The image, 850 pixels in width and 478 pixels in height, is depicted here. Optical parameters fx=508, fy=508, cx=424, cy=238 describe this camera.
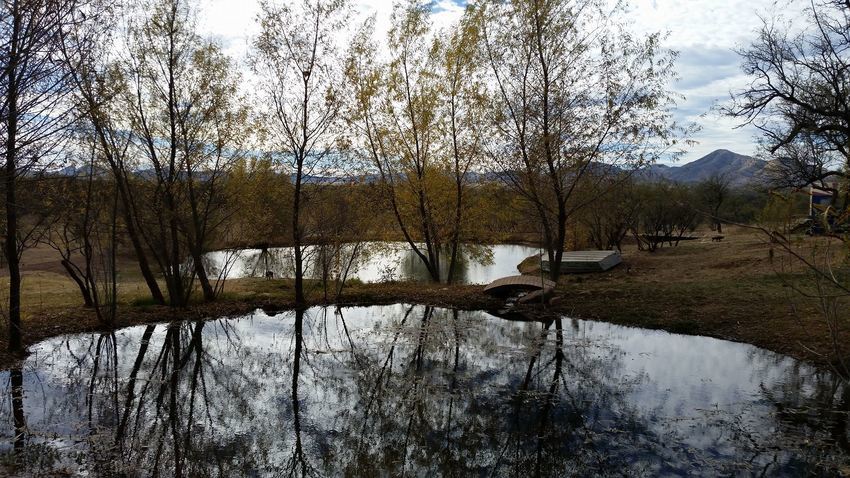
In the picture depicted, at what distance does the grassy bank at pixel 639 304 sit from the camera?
9.43 m

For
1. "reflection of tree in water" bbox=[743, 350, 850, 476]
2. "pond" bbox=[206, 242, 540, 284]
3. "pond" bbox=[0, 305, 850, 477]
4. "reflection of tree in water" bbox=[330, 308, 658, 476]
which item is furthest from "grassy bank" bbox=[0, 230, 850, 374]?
"reflection of tree in water" bbox=[330, 308, 658, 476]

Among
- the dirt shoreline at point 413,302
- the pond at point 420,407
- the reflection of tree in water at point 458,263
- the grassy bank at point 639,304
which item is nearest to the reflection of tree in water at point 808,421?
the pond at point 420,407

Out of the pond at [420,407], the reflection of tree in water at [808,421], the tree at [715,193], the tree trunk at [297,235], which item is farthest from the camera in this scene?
the tree at [715,193]

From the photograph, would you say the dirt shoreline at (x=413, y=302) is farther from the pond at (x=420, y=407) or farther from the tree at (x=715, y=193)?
the tree at (x=715, y=193)

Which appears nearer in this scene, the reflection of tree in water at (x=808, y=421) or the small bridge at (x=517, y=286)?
the reflection of tree in water at (x=808, y=421)

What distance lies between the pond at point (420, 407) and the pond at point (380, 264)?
6863 millimetres

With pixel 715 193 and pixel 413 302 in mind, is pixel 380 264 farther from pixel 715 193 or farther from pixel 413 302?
pixel 715 193

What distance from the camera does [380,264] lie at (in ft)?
90.0

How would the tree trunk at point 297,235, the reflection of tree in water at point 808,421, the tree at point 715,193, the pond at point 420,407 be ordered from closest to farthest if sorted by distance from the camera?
the reflection of tree in water at point 808,421
the pond at point 420,407
the tree trunk at point 297,235
the tree at point 715,193

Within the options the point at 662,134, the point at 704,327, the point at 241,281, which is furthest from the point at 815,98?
the point at 241,281

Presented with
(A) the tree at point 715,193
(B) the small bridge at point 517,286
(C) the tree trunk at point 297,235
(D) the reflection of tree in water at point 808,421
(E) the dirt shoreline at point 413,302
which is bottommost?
(D) the reflection of tree in water at point 808,421

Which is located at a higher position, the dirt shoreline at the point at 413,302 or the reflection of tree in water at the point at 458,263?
the reflection of tree in water at the point at 458,263

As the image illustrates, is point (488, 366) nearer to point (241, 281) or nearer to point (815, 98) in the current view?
point (241, 281)

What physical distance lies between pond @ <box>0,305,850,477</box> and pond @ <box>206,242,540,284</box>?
686 centimetres
